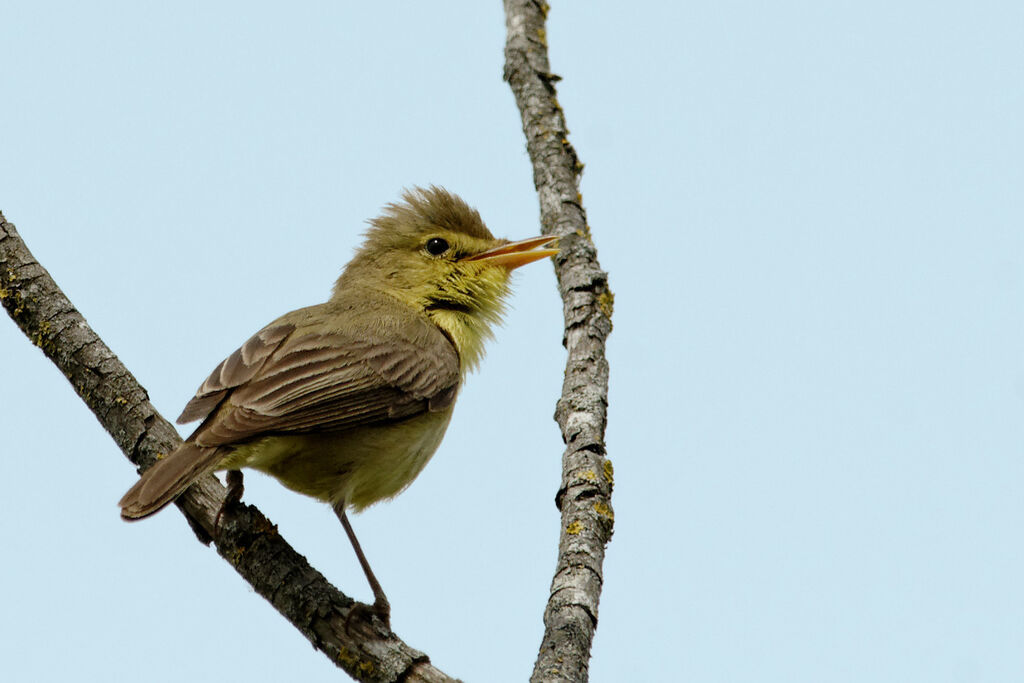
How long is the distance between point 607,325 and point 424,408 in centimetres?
106

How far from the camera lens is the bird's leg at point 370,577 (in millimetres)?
4359

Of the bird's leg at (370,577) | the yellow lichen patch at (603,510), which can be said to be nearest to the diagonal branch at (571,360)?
the yellow lichen patch at (603,510)

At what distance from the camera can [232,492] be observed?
14.7ft

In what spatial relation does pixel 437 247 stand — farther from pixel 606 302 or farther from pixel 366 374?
pixel 366 374

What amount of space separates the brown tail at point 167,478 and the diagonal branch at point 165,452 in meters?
0.32

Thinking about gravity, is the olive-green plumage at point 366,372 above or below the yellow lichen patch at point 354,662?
above

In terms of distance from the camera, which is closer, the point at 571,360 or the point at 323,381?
the point at 323,381

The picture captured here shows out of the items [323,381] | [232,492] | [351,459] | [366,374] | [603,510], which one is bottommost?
[232,492]

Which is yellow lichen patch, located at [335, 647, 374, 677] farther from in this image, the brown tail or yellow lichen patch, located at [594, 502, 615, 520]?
yellow lichen patch, located at [594, 502, 615, 520]

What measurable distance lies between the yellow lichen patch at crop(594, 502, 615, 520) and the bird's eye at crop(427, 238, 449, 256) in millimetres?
2618

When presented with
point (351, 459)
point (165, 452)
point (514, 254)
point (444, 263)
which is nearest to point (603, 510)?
point (351, 459)

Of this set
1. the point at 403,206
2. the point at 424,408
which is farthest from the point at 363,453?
the point at 403,206

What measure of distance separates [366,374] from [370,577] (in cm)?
104

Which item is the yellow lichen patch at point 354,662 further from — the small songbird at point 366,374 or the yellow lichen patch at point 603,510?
the yellow lichen patch at point 603,510
